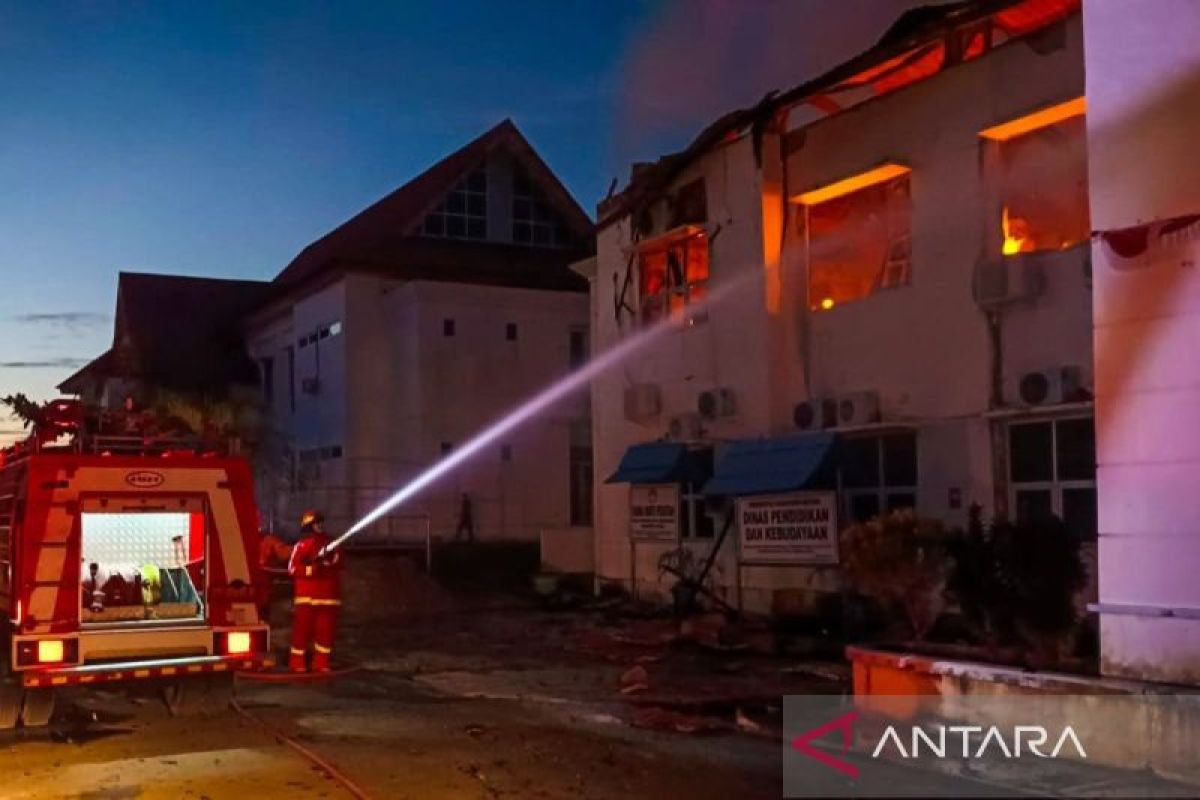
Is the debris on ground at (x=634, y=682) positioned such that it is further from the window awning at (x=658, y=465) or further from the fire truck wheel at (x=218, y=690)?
the window awning at (x=658, y=465)

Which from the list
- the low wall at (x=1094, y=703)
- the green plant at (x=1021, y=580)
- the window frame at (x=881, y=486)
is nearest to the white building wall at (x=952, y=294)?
the window frame at (x=881, y=486)

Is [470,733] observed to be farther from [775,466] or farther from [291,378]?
[291,378]

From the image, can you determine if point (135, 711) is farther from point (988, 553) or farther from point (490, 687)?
point (988, 553)

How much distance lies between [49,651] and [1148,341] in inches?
320

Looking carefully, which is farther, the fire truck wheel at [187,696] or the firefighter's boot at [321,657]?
the firefighter's boot at [321,657]

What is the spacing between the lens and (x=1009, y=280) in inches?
592

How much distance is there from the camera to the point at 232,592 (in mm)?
11039

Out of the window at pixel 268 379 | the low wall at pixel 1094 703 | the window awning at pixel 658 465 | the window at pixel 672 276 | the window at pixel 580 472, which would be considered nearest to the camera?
the low wall at pixel 1094 703

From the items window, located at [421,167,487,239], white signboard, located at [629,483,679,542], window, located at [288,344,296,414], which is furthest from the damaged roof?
window, located at [288,344,296,414]

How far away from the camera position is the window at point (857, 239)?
56.6 ft

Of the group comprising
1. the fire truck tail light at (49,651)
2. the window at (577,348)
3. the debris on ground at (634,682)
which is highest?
the window at (577,348)

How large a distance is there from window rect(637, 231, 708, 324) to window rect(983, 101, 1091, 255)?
18.1 feet

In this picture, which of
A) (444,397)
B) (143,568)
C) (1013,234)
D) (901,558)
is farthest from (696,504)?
(444,397)

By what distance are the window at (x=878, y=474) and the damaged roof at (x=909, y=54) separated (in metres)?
4.52
